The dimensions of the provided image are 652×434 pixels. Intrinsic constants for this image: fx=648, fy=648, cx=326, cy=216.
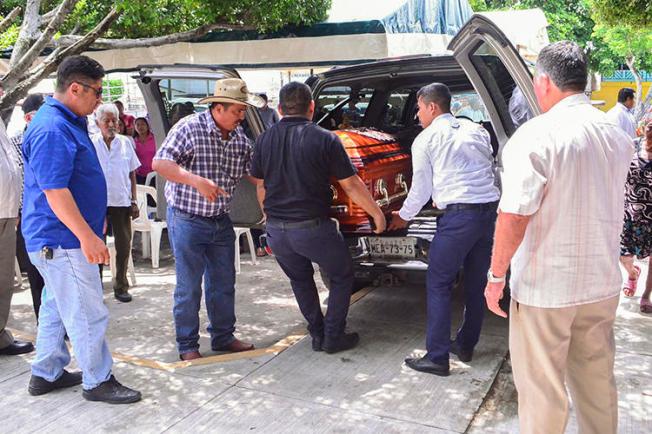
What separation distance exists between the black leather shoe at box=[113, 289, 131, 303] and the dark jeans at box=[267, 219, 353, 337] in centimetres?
214

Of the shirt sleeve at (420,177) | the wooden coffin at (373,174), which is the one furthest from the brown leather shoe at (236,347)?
the shirt sleeve at (420,177)

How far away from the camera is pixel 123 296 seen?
5969 millimetres

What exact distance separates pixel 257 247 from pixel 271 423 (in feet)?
15.2

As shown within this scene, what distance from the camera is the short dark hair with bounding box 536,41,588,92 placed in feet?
8.37

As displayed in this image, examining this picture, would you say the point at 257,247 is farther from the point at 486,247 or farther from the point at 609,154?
the point at 609,154

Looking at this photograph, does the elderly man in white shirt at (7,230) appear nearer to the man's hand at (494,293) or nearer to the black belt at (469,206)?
the black belt at (469,206)

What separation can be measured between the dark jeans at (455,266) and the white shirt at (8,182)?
2872 millimetres

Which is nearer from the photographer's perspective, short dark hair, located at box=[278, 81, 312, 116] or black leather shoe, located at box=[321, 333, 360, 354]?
short dark hair, located at box=[278, 81, 312, 116]

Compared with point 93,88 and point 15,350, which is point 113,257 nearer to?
point 15,350

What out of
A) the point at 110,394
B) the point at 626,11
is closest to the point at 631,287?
the point at 626,11

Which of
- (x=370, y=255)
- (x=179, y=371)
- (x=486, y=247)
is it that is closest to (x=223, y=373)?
(x=179, y=371)

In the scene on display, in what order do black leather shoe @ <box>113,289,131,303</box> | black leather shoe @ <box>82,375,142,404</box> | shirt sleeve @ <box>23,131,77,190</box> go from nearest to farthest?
shirt sleeve @ <box>23,131,77,190</box> < black leather shoe @ <box>82,375,142,404</box> < black leather shoe @ <box>113,289,131,303</box>

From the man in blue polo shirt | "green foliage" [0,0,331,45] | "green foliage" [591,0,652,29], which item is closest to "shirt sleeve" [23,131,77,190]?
the man in blue polo shirt

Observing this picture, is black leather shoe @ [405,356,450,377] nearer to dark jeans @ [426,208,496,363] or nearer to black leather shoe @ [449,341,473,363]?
dark jeans @ [426,208,496,363]
